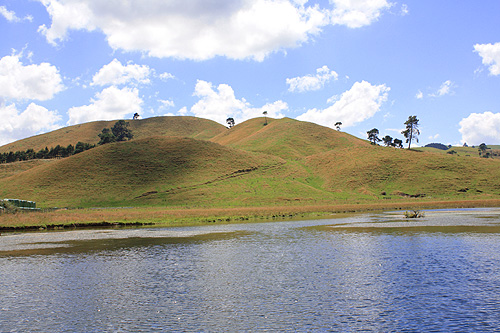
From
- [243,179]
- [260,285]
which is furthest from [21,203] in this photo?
[260,285]

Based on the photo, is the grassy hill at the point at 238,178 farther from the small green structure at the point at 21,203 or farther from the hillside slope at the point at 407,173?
the small green structure at the point at 21,203

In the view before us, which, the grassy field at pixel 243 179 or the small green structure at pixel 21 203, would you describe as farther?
the grassy field at pixel 243 179

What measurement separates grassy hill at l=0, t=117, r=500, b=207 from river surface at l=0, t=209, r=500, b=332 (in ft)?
220

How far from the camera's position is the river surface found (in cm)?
1759

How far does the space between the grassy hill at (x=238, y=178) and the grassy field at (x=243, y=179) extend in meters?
0.32

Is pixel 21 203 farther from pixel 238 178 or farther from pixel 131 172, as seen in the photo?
pixel 238 178

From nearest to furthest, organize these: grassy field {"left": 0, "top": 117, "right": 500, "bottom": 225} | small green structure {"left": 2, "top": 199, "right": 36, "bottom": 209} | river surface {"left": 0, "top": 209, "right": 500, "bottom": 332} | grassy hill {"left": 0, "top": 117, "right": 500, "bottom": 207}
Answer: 1. river surface {"left": 0, "top": 209, "right": 500, "bottom": 332}
2. small green structure {"left": 2, "top": 199, "right": 36, "bottom": 209}
3. grassy field {"left": 0, "top": 117, "right": 500, "bottom": 225}
4. grassy hill {"left": 0, "top": 117, "right": 500, "bottom": 207}

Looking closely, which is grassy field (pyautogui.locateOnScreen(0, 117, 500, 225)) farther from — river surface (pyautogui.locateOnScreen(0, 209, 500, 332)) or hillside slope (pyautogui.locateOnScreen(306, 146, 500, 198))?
river surface (pyautogui.locateOnScreen(0, 209, 500, 332))

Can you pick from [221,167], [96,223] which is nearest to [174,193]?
[221,167]

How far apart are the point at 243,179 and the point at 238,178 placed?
229 centimetres

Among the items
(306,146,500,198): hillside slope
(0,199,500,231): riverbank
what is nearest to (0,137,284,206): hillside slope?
(306,146,500,198): hillside slope

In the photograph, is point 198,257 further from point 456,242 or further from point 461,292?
point 456,242

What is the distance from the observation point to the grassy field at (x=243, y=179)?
11150 cm

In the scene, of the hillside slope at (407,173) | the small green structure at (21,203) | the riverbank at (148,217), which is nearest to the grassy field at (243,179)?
the hillside slope at (407,173)
